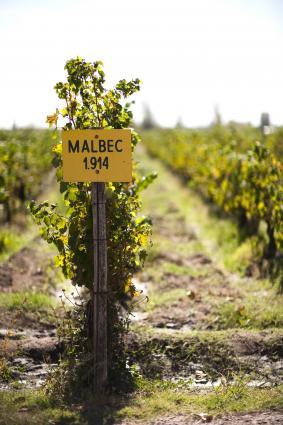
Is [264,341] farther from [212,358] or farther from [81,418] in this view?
[81,418]

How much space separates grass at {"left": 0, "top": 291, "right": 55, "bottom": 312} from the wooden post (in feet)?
6.43

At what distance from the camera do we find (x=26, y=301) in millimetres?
6035

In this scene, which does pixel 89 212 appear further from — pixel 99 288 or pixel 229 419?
pixel 229 419

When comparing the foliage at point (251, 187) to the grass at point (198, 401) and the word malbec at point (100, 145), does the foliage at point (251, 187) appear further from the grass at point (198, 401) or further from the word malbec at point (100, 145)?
the word malbec at point (100, 145)

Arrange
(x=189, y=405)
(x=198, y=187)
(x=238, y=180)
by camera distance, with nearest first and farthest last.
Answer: (x=189, y=405), (x=238, y=180), (x=198, y=187)

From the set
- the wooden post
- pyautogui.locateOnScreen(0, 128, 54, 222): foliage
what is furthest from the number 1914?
pyautogui.locateOnScreen(0, 128, 54, 222): foliage

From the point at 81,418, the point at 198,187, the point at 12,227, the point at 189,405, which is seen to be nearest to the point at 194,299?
the point at 189,405

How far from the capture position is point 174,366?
15.8ft

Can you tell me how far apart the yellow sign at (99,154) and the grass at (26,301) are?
239 centimetres

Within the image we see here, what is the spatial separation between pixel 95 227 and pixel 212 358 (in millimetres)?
1843

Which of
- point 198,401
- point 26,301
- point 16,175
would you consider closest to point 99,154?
point 198,401

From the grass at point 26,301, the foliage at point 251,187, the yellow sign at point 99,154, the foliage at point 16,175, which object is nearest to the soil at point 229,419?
the yellow sign at point 99,154

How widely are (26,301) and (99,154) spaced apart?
2725 mm

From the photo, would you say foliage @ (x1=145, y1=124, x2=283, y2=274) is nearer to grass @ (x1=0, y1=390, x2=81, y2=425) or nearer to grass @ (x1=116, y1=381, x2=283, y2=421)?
grass @ (x1=116, y1=381, x2=283, y2=421)
